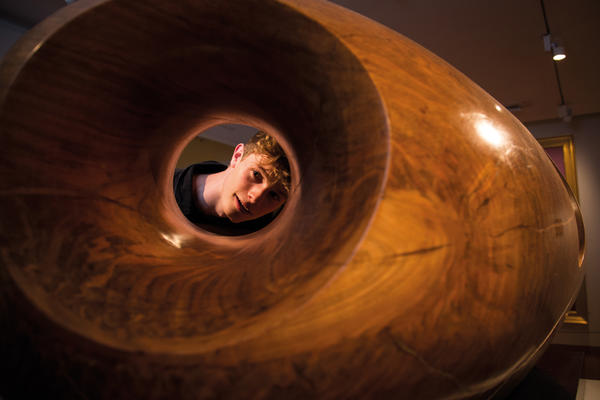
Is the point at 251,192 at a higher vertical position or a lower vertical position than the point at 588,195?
higher

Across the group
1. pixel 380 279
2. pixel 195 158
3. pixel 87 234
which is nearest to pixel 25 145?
pixel 87 234

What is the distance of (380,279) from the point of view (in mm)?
238

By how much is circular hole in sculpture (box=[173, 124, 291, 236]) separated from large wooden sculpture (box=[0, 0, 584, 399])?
2.00ft

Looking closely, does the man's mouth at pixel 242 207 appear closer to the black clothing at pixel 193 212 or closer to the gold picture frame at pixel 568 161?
the black clothing at pixel 193 212

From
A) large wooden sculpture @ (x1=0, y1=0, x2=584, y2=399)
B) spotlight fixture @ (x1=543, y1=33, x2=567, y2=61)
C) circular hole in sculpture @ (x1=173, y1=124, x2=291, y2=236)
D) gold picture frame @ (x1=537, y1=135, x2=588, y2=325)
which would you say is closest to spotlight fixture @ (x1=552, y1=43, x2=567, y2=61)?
spotlight fixture @ (x1=543, y1=33, x2=567, y2=61)

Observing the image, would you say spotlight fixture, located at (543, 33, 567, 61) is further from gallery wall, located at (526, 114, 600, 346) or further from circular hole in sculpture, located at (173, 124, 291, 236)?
circular hole in sculpture, located at (173, 124, 291, 236)

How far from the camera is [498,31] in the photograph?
2.05 m

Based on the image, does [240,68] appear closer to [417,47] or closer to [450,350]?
[417,47]

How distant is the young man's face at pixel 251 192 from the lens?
1.03 metres

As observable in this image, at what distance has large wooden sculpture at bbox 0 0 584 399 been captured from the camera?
0.77 feet

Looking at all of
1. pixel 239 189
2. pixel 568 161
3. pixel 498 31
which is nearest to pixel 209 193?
pixel 239 189

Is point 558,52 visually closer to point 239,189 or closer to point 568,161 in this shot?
point 568,161

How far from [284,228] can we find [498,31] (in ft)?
7.58

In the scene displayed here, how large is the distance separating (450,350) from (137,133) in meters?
0.35
